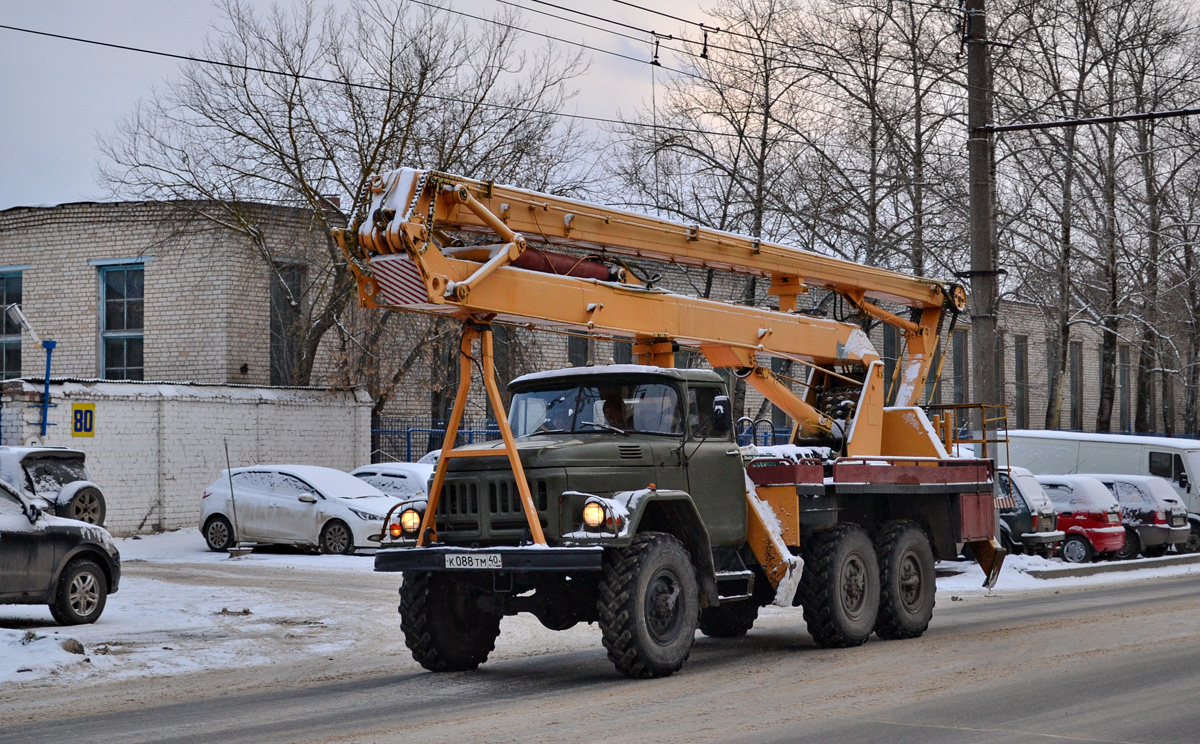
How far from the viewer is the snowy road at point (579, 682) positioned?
8.16 metres

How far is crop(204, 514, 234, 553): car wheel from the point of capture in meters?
24.9

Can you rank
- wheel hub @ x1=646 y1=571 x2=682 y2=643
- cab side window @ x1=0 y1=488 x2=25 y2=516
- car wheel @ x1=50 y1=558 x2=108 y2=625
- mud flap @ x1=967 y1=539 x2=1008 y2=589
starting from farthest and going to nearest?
Answer: mud flap @ x1=967 y1=539 x2=1008 y2=589
car wheel @ x1=50 y1=558 x2=108 y2=625
cab side window @ x1=0 y1=488 x2=25 y2=516
wheel hub @ x1=646 y1=571 x2=682 y2=643

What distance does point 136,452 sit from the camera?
27.2 meters

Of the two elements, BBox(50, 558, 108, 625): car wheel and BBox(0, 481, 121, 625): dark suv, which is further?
BBox(50, 558, 108, 625): car wheel

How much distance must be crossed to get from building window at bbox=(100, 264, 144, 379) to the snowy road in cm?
1809

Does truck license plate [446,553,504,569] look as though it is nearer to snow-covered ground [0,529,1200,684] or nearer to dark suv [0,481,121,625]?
snow-covered ground [0,529,1200,684]

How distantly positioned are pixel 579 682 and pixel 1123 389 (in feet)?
192

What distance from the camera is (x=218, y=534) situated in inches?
984

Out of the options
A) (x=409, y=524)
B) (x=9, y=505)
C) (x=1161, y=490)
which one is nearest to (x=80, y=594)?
(x=9, y=505)

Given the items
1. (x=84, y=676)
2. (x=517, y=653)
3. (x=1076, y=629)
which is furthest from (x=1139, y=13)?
(x=84, y=676)

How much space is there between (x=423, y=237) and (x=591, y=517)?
2.41 m

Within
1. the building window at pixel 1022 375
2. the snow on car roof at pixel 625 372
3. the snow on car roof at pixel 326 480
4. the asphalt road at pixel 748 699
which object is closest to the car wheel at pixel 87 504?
the snow on car roof at pixel 326 480

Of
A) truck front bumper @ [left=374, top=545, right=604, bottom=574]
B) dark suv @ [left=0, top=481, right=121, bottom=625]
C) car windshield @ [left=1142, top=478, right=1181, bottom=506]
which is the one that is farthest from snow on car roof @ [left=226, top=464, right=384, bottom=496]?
car windshield @ [left=1142, top=478, right=1181, bottom=506]

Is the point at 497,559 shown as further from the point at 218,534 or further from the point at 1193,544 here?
the point at 1193,544
